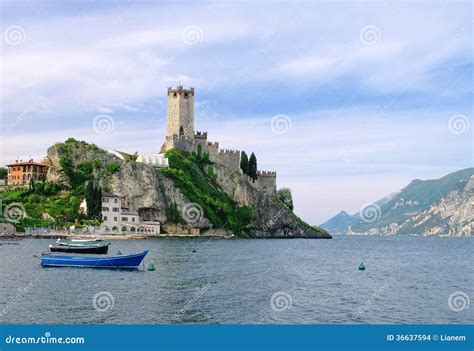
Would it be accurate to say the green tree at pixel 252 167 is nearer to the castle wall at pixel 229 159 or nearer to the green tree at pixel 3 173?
the castle wall at pixel 229 159

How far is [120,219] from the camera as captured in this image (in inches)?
4552

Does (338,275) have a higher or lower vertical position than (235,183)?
lower

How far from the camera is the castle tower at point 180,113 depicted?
15188 cm

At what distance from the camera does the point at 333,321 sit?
28.8m

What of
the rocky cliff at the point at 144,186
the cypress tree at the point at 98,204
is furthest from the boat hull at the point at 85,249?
the rocky cliff at the point at 144,186

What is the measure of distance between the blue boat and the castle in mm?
92624

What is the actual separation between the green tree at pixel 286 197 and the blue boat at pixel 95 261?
11197cm

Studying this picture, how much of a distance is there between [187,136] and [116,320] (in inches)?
4815

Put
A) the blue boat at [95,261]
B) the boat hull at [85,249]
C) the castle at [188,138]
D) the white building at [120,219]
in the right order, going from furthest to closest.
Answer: the castle at [188,138] → the white building at [120,219] → the boat hull at [85,249] → the blue boat at [95,261]

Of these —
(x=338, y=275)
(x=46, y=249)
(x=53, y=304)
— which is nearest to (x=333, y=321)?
(x=53, y=304)

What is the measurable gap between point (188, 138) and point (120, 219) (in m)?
37.7

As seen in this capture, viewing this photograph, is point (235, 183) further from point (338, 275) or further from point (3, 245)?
point (338, 275)

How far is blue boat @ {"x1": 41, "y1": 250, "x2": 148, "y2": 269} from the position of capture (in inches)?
1994

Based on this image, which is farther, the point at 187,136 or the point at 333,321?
the point at 187,136
